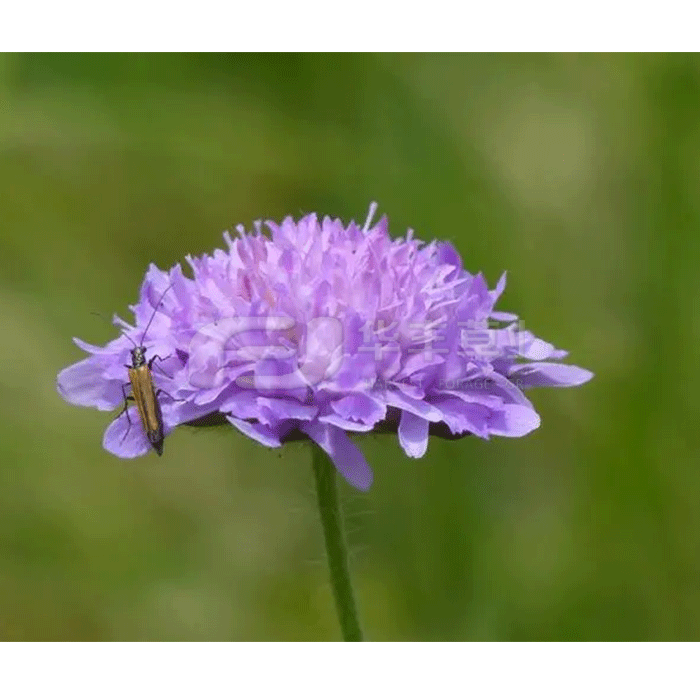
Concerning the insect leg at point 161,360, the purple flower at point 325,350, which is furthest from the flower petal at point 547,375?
the insect leg at point 161,360

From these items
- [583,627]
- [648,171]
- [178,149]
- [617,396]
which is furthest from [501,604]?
[178,149]

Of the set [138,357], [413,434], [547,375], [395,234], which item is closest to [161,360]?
[138,357]

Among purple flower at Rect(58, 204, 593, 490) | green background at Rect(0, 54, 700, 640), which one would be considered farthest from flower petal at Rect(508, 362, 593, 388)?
green background at Rect(0, 54, 700, 640)

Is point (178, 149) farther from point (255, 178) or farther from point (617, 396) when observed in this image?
point (617, 396)

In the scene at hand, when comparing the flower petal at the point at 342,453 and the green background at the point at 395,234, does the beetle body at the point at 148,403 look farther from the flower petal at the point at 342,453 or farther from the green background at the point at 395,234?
the green background at the point at 395,234

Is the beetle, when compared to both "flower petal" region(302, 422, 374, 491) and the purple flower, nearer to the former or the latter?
the purple flower

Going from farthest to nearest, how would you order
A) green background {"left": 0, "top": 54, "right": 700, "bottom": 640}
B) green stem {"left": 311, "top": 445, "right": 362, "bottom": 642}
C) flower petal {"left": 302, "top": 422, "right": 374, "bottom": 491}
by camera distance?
green background {"left": 0, "top": 54, "right": 700, "bottom": 640}, green stem {"left": 311, "top": 445, "right": 362, "bottom": 642}, flower petal {"left": 302, "top": 422, "right": 374, "bottom": 491}
